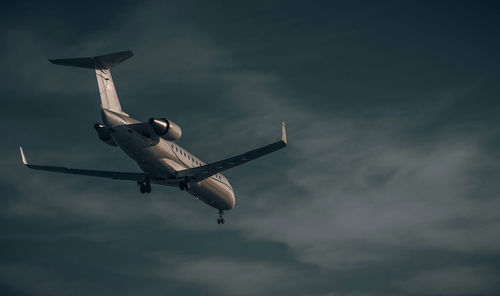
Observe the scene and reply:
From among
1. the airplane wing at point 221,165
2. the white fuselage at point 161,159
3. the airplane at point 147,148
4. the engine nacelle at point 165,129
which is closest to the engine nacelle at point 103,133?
the airplane at point 147,148

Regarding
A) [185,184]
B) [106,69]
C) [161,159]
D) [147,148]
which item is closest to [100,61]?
[106,69]

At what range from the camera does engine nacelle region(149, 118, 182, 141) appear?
42938mm

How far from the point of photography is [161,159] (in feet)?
152

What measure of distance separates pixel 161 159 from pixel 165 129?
3.83 meters

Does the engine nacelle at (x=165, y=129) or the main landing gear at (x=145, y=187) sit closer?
the engine nacelle at (x=165, y=129)

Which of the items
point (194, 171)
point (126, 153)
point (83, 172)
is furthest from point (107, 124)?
point (83, 172)

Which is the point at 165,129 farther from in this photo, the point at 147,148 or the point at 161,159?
the point at 161,159

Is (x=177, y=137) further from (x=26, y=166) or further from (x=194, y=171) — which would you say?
(x=26, y=166)

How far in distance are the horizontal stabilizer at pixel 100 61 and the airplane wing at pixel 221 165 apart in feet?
29.4

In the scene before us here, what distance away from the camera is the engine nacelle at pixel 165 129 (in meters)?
42.9

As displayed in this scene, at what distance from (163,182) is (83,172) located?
7.57 m

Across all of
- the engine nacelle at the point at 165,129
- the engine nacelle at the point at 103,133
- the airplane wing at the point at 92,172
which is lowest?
the engine nacelle at the point at 165,129

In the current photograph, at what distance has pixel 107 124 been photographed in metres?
42.5

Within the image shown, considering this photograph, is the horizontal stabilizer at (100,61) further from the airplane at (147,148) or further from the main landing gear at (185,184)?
the main landing gear at (185,184)
